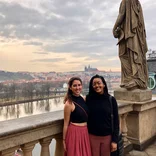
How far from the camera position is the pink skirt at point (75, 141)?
2035mm

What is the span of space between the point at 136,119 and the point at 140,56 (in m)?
1.22

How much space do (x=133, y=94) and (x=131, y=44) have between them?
95cm

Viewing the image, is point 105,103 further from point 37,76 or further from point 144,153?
point 37,76

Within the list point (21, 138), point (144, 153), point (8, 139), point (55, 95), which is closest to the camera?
point (8, 139)

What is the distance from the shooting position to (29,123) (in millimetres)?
1923

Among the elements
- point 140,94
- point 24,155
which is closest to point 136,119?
point 140,94

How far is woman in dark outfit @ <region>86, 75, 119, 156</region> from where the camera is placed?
7.19ft

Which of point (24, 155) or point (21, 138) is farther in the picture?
point (24, 155)

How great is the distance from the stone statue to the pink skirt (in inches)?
79.3

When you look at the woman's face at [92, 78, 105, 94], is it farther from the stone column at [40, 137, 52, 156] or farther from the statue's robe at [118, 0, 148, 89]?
the statue's robe at [118, 0, 148, 89]

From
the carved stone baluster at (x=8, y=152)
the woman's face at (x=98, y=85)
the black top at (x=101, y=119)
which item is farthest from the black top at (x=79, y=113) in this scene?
the carved stone baluster at (x=8, y=152)

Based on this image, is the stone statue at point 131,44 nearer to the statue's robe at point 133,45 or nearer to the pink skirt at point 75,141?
the statue's robe at point 133,45

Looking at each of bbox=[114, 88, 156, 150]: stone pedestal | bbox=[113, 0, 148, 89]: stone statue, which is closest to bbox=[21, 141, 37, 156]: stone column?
bbox=[114, 88, 156, 150]: stone pedestal

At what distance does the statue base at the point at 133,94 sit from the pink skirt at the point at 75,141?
6.44ft
